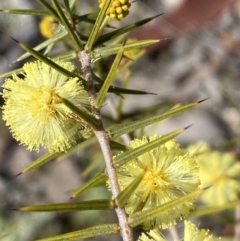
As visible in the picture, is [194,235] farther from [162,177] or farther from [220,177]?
[220,177]

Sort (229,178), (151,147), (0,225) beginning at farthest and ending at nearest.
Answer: (0,225)
(229,178)
(151,147)

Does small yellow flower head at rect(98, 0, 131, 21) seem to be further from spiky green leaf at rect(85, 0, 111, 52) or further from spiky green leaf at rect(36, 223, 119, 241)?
spiky green leaf at rect(36, 223, 119, 241)

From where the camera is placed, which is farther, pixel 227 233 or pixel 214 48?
pixel 214 48

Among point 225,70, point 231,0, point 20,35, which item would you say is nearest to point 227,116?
point 225,70

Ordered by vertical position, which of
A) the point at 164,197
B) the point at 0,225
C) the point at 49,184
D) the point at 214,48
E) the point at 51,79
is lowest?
the point at 164,197

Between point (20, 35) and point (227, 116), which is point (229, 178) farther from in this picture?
point (20, 35)

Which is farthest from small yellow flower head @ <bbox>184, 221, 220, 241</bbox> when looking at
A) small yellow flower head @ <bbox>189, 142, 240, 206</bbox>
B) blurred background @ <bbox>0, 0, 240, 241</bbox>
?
blurred background @ <bbox>0, 0, 240, 241</bbox>
